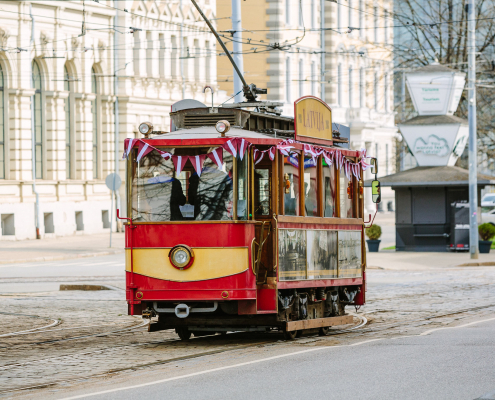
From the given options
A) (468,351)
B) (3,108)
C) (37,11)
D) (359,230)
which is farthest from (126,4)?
(468,351)

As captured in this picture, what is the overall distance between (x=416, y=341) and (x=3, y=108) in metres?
31.3

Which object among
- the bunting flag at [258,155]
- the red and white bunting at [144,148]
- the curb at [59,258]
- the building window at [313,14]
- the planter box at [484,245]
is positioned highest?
the building window at [313,14]

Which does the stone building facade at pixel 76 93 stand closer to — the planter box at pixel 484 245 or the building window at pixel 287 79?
the building window at pixel 287 79

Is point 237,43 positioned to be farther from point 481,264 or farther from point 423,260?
point 481,264

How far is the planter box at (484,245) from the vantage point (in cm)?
3650

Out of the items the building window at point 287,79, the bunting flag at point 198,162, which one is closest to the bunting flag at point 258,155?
the bunting flag at point 198,162

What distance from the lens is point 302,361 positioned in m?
11.6

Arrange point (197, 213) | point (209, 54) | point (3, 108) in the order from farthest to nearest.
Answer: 1. point (209, 54)
2. point (3, 108)
3. point (197, 213)

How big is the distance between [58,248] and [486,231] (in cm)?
1533

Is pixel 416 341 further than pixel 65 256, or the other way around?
pixel 65 256

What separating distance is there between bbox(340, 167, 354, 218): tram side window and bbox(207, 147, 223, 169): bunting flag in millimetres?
2907

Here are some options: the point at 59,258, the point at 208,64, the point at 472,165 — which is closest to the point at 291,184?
the point at 472,165

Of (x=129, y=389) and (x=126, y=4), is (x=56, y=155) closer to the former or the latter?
(x=126, y=4)

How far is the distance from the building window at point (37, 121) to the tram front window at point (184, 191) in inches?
1236
